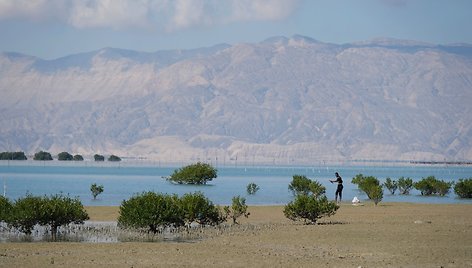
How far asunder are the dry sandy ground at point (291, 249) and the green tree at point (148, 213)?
5.09 feet

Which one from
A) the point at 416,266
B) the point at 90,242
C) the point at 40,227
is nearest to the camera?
the point at 416,266

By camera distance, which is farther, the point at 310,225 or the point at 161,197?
the point at 310,225

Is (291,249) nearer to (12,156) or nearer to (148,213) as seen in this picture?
(148,213)

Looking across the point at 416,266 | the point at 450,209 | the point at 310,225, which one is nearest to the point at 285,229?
the point at 310,225

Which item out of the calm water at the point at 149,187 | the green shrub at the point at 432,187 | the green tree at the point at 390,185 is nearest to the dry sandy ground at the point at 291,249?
the calm water at the point at 149,187

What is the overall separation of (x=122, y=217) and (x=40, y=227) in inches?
103

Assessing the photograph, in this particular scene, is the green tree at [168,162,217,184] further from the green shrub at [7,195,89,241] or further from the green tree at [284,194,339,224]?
the green shrub at [7,195,89,241]

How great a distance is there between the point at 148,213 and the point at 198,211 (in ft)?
7.84

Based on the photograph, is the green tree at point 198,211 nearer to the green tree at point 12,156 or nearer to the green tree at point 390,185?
the green tree at point 390,185

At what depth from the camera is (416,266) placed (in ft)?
56.9

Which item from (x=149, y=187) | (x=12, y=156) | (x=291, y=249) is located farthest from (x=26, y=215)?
(x=12, y=156)

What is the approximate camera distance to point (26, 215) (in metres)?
23.1

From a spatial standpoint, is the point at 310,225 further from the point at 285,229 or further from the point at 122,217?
the point at 122,217

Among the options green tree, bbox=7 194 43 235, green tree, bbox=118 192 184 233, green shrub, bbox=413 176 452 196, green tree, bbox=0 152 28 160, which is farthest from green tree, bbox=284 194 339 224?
green tree, bbox=0 152 28 160
